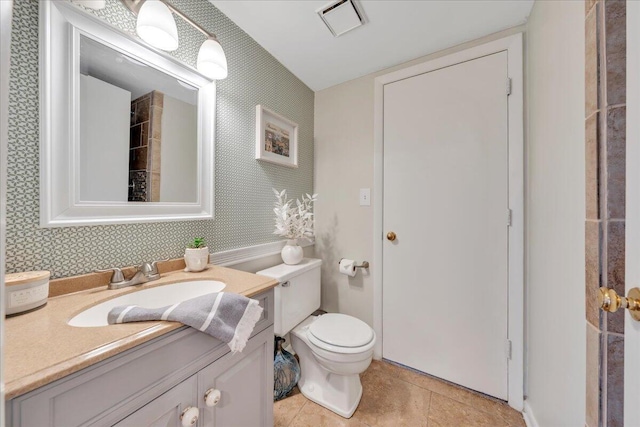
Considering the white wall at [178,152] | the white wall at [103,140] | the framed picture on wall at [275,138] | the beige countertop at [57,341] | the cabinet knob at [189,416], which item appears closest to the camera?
the beige countertop at [57,341]

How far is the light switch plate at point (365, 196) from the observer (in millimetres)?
1726

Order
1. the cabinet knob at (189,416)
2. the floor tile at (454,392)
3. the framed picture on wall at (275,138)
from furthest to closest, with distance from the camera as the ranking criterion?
1. the framed picture on wall at (275,138)
2. the floor tile at (454,392)
3. the cabinet knob at (189,416)

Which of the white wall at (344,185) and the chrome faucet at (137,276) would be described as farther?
the white wall at (344,185)

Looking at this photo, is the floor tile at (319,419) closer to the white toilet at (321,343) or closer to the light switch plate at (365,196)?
the white toilet at (321,343)

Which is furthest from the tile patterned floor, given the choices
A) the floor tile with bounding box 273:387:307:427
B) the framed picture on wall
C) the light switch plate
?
the framed picture on wall

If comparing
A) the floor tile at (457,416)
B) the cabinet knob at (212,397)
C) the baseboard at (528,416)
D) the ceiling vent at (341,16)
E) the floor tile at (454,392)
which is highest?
the ceiling vent at (341,16)

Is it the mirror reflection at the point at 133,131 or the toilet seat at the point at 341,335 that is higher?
the mirror reflection at the point at 133,131

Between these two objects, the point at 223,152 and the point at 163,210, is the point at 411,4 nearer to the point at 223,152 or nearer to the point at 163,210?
the point at 223,152

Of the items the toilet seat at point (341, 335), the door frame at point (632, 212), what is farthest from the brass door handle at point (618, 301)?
the toilet seat at point (341, 335)

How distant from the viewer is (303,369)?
1446 millimetres

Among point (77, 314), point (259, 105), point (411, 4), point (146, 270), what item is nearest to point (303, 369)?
point (146, 270)

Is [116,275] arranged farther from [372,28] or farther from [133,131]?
[372,28]

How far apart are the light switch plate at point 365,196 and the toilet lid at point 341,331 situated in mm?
801

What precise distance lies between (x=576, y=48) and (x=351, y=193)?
4.14ft
